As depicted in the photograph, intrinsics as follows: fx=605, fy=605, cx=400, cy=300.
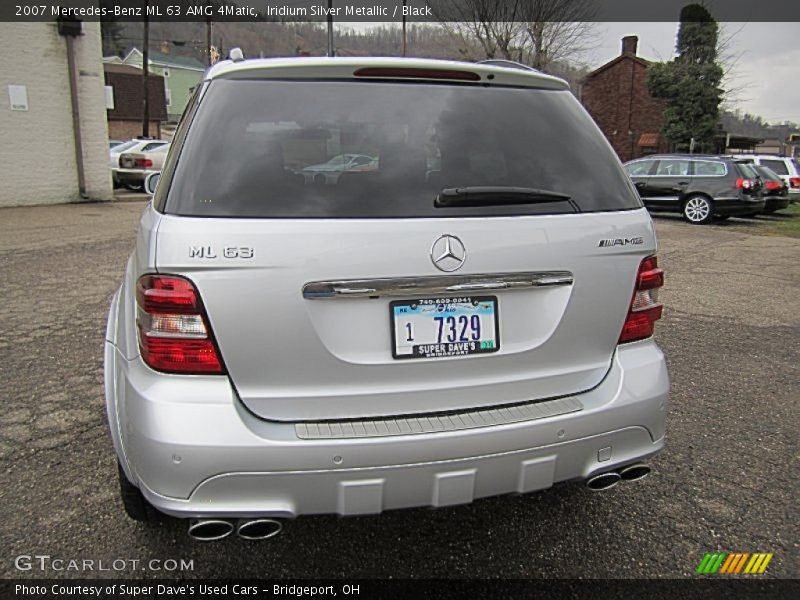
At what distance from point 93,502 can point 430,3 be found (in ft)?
91.9

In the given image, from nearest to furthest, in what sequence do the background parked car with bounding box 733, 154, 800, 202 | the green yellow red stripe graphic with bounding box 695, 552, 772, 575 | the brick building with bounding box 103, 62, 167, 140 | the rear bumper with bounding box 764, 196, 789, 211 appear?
the green yellow red stripe graphic with bounding box 695, 552, 772, 575 → the rear bumper with bounding box 764, 196, 789, 211 → the background parked car with bounding box 733, 154, 800, 202 → the brick building with bounding box 103, 62, 167, 140

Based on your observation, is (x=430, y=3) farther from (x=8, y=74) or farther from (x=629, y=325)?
(x=629, y=325)

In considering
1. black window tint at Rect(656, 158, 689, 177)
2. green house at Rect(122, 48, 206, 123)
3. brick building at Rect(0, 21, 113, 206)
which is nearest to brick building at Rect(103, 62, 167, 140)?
green house at Rect(122, 48, 206, 123)

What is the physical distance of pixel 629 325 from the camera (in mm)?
2174

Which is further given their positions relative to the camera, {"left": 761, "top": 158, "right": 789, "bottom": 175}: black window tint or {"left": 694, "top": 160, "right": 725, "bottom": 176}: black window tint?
{"left": 761, "top": 158, "right": 789, "bottom": 175}: black window tint

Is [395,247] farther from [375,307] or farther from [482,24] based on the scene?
[482,24]

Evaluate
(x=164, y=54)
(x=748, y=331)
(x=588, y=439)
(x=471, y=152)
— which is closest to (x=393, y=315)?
(x=471, y=152)

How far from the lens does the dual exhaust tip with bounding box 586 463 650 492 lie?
2.14m

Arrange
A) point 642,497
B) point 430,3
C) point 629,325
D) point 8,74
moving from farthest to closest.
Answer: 1. point 430,3
2. point 8,74
3. point 642,497
4. point 629,325

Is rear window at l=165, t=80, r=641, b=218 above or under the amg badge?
above

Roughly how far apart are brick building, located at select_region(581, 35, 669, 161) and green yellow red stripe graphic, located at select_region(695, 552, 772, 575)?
118 feet

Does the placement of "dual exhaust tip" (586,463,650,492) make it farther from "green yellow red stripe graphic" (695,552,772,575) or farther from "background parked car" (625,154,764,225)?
"background parked car" (625,154,764,225)

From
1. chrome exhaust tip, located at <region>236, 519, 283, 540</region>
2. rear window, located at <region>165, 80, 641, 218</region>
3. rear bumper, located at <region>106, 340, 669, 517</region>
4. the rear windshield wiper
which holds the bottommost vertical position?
chrome exhaust tip, located at <region>236, 519, 283, 540</region>

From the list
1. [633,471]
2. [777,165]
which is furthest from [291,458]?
[777,165]
